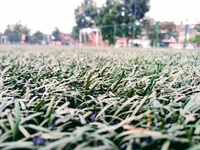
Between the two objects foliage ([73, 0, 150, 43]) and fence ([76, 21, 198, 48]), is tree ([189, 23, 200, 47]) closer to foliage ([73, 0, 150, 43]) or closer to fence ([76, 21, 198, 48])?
fence ([76, 21, 198, 48])

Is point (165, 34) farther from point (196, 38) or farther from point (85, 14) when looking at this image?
point (85, 14)

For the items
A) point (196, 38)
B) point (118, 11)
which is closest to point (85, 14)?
point (118, 11)

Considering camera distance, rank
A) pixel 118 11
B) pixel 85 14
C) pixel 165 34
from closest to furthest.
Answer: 1. pixel 165 34
2. pixel 118 11
3. pixel 85 14

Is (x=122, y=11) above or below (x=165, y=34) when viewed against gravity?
above

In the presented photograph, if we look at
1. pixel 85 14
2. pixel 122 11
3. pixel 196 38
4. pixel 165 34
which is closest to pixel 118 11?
pixel 122 11

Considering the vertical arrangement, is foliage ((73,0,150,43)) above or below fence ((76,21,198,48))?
above

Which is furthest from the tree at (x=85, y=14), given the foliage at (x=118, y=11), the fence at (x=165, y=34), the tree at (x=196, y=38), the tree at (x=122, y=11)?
the tree at (x=196, y=38)

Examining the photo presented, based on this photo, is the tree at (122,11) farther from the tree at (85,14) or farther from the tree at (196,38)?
the tree at (196,38)

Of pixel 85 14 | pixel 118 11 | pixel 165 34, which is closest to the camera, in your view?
pixel 165 34

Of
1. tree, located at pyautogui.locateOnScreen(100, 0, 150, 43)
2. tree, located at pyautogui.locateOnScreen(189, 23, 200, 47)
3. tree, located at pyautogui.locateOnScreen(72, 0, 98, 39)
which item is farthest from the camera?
tree, located at pyautogui.locateOnScreen(72, 0, 98, 39)

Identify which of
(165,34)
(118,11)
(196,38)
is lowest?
(196,38)

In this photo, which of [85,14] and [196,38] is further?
[85,14]

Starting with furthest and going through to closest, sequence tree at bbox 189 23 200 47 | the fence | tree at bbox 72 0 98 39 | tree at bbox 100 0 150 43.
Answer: tree at bbox 72 0 98 39 → tree at bbox 100 0 150 43 → the fence → tree at bbox 189 23 200 47

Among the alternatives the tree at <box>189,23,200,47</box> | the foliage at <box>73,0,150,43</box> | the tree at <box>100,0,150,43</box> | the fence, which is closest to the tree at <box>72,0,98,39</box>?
the foliage at <box>73,0,150,43</box>
